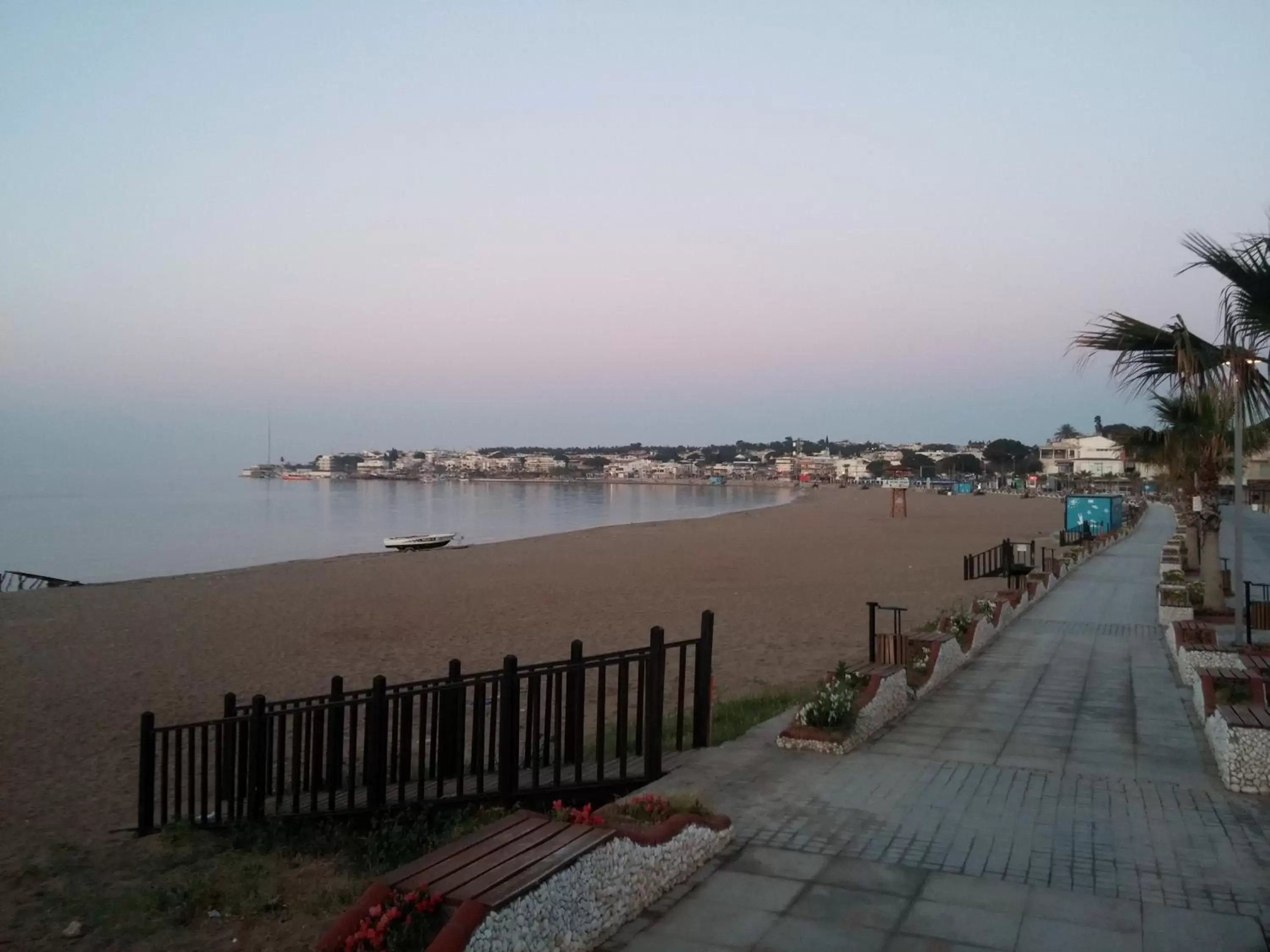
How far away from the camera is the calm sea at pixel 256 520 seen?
1684 inches

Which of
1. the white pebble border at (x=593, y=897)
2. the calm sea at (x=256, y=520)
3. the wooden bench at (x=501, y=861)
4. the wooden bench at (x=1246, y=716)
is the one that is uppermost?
the wooden bench at (x=501, y=861)

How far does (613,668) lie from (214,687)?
594 centimetres

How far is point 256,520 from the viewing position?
69.9m

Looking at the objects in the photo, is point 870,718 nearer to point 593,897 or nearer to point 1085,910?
point 1085,910

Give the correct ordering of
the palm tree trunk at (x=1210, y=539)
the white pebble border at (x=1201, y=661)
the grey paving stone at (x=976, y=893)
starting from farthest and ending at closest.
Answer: the palm tree trunk at (x=1210, y=539)
the white pebble border at (x=1201, y=661)
the grey paving stone at (x=976, y=893)

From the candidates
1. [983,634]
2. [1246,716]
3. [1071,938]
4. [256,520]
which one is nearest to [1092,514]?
[983,634]

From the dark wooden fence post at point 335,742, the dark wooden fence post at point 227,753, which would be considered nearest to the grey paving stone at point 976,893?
the dark wooden fence post at point 335,742

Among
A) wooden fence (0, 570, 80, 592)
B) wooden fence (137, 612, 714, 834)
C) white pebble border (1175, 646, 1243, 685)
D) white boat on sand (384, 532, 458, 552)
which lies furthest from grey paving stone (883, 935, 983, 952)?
white boat on sand (384, 532, 458, 552)

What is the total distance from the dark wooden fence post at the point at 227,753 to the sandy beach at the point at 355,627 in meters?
1.21

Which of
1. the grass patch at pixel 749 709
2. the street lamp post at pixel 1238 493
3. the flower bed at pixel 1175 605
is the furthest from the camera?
the flower bed at pixel 1175 605

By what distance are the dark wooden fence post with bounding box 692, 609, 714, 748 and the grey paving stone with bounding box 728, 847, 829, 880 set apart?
171 centimetres

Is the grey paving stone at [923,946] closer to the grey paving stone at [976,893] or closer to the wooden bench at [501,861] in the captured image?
the grey paving stone at [976,893]

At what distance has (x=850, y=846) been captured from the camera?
188 inches

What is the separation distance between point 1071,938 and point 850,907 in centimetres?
86
